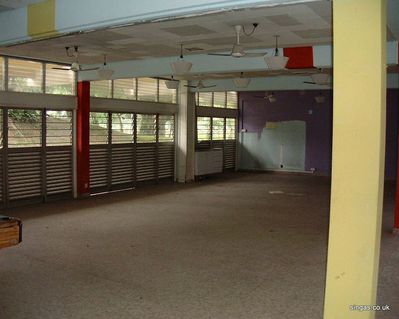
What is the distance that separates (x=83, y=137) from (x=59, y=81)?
1.22m

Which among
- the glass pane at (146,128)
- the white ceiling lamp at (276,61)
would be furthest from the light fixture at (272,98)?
the white ceiling lamp at (276,61)

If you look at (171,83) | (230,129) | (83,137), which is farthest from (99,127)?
(230,129)

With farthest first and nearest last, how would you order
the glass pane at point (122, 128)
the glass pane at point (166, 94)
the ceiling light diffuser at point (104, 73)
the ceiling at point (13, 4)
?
the glass pane at point (166, 94) → the glass pane at point (122, 128) → the ceiling light diffuser at point (104, 73) → the ceiling at point (13, 4)

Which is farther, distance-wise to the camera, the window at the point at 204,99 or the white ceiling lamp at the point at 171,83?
the window at the point at 204,99

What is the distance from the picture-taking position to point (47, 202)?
9133 millimetres

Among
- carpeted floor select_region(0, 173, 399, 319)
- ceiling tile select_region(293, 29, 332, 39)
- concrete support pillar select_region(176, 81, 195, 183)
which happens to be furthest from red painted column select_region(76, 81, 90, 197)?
ceiling tile select_region(293, 29, 332, 39)

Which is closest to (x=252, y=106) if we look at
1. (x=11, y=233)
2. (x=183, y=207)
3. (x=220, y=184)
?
(x=220, y=184)

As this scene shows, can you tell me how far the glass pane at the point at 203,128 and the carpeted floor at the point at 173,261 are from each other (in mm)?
4597

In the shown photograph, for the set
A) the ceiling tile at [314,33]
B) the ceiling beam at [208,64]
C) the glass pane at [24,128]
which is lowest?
the glass pane at [24,128]

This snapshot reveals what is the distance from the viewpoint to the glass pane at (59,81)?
29.8ft

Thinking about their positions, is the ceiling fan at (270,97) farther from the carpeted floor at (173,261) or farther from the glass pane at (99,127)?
the glass pane at (99,127)

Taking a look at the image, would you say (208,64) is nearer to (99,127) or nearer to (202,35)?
(202,35)

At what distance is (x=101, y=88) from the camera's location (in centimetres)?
1035

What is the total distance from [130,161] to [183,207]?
107 inches
